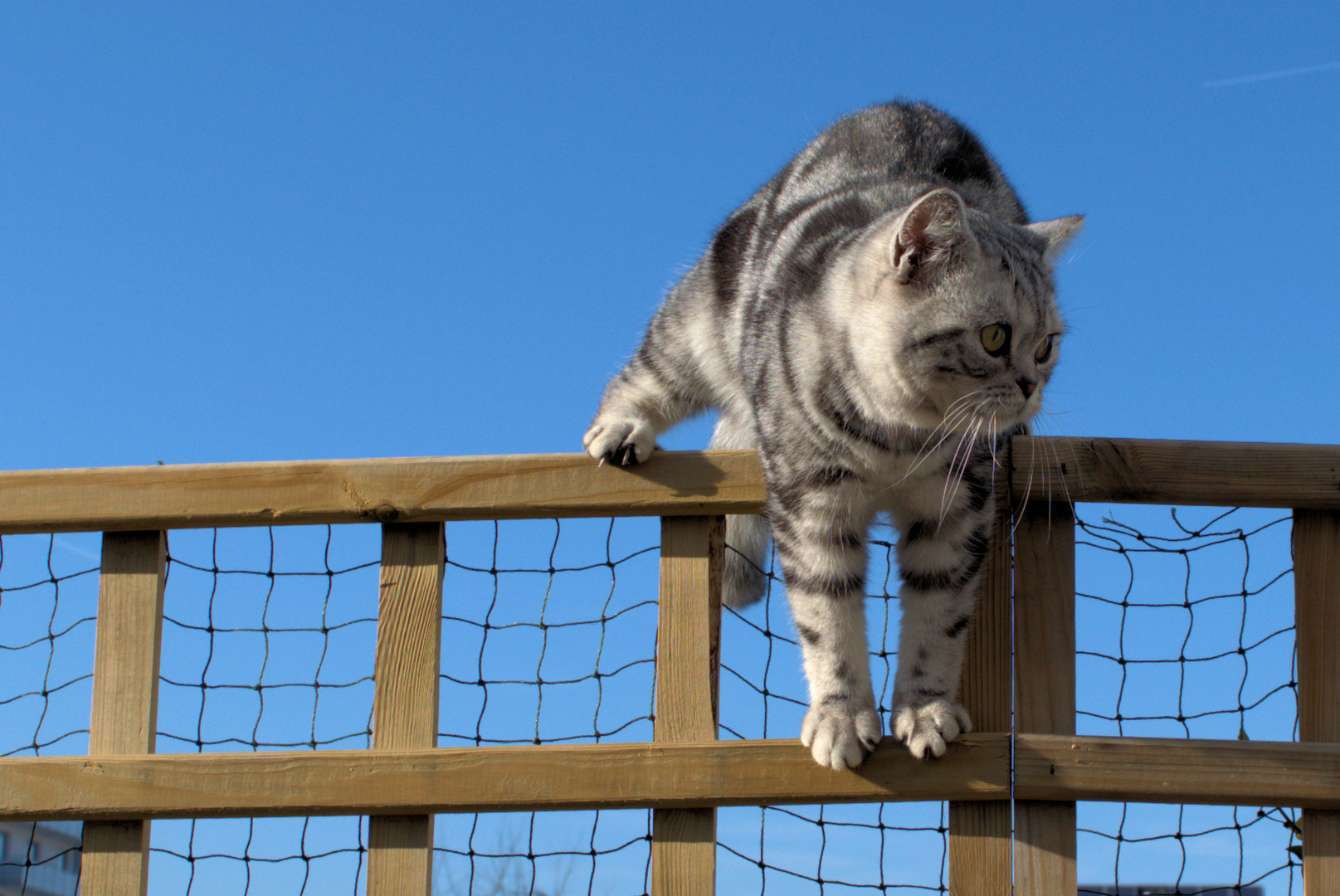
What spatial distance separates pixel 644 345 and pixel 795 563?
113 cm

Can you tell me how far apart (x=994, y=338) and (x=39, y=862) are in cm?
267

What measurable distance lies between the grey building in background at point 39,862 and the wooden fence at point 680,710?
403 millimetres

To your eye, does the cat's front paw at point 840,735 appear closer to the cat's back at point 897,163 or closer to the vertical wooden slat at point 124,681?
the cat's back at point 897,163

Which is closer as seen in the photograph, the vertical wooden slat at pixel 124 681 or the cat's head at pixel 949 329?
the cat's head at pixel 949 329

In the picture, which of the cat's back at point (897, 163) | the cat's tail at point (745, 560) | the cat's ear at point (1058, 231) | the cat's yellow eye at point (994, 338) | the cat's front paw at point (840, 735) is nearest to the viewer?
the cat's front paw at point (840, 735)

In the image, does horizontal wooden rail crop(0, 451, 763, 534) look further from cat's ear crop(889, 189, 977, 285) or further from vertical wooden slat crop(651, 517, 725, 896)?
cat's ear crop(889, 189, 977, 285)

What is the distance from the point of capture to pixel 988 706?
2.30 metres

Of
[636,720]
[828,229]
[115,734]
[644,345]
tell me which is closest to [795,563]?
[636,720]

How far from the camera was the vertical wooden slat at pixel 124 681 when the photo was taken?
2.43 metres

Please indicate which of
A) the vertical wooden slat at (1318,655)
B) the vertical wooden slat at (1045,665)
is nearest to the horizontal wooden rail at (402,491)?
the vertical wooden slat at (1045,665)

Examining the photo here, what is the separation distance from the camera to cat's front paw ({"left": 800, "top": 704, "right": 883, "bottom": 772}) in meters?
2.18

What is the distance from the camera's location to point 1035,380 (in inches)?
91.4

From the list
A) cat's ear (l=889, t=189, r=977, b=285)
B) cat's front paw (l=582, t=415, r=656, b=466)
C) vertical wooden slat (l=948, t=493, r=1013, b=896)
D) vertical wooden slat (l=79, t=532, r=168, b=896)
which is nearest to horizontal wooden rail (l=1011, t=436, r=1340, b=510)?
vertical wooden slat (l=948, t=493, r=1013, b=896)

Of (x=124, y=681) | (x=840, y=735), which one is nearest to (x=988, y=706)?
(x=840, y=735)
